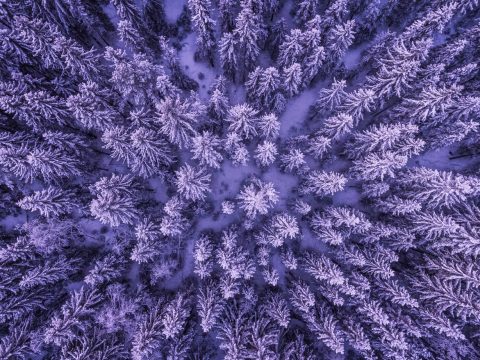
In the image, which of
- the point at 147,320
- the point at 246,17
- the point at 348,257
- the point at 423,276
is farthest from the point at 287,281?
the point at 246,17

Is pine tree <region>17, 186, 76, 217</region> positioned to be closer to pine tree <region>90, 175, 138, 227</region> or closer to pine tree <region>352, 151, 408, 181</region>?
A: pine tree <region>90, 175, 138, 227</region>

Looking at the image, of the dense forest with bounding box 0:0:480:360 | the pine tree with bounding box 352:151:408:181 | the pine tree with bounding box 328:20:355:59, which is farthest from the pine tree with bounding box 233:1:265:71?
the pine tree with bounding box 352:151:408:181

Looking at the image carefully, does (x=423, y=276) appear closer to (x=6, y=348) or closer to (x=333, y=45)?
(x=333, y=45)

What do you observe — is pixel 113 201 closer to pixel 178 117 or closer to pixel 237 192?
pixel 178 117

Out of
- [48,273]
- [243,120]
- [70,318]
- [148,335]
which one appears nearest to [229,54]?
[243,120]

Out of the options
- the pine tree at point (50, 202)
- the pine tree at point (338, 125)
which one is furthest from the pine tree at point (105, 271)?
the pine tree at point (338, 125)

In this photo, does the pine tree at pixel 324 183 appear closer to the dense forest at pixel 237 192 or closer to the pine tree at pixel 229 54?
the dense forest at pixel 237 192

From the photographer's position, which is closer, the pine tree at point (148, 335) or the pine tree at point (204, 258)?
the pine tree at point (148, 335)

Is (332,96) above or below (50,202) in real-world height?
below

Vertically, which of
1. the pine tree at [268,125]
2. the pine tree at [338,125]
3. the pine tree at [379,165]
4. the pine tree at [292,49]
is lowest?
the pine tree at [379,165]
